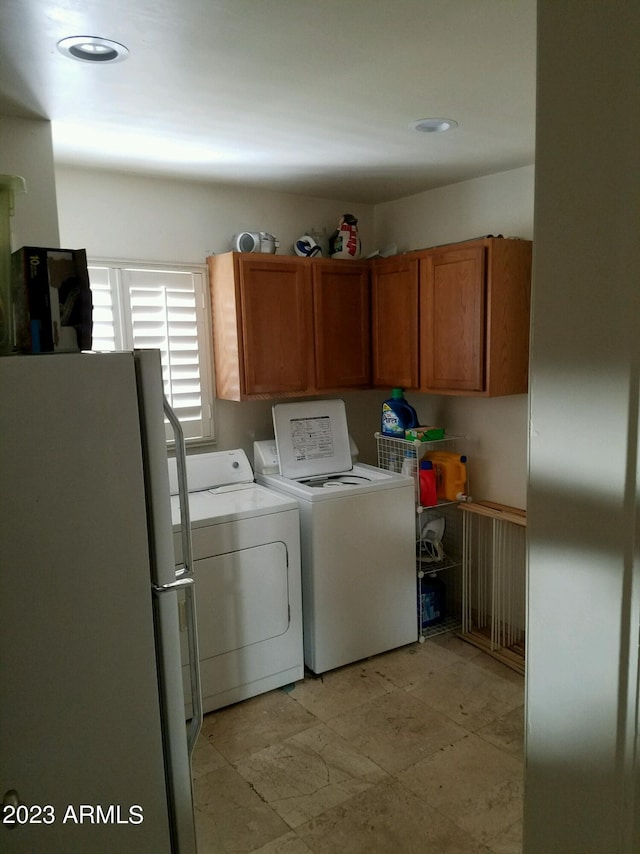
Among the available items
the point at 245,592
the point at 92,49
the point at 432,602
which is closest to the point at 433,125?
the point at 92,49

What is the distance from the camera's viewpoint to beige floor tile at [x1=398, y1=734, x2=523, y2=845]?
2.13 m

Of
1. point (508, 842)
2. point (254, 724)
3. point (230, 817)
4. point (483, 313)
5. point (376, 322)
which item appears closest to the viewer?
point (508, 842)

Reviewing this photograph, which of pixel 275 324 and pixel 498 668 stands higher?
pixel 275 324

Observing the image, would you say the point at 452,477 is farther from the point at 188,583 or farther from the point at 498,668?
the point at 188,583

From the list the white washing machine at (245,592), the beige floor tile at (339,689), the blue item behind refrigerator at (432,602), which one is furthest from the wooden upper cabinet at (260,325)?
the beige floor tile at (339,689)

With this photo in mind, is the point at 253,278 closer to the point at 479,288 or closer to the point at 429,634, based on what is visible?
the point at 479,288

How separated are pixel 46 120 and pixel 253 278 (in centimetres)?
116

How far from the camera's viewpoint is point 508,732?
2.60 metres

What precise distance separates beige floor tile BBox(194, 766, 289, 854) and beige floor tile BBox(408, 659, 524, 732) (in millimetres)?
930

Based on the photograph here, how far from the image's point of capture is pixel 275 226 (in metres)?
3.44

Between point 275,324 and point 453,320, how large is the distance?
901mm

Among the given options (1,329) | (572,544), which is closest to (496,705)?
(572,544)

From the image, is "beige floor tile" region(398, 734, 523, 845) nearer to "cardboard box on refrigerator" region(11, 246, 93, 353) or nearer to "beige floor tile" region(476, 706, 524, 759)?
"beige floor tile" region(476, 706, 524, 759)

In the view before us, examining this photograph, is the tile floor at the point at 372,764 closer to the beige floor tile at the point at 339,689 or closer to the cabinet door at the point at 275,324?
the beige floor tile at the point at 339,689
